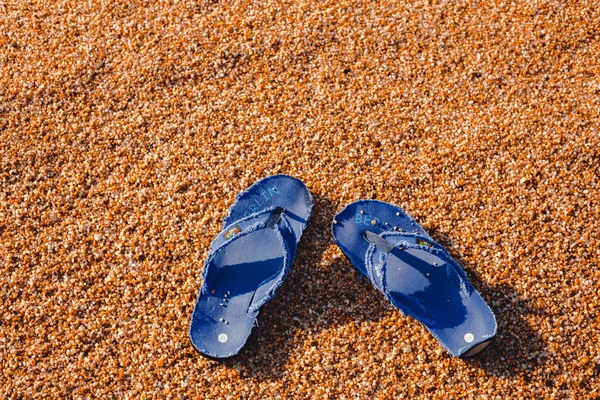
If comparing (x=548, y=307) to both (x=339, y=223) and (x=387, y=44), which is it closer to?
(x=339, y=223)

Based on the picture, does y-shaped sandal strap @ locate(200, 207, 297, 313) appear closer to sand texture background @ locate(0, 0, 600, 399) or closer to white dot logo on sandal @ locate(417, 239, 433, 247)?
sand texture background @ locate(0, 0, 600, 399)

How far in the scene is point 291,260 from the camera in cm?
317

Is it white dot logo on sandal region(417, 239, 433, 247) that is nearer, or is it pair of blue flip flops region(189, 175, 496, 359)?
pair of blue flip flops region(189, 175, 496, 359)

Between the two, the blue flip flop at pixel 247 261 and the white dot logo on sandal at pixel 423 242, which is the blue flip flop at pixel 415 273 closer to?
the white dot logo on sandal at pixel 423 242

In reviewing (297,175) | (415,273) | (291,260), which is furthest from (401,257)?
(297,175)

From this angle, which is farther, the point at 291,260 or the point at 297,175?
the point at 297,175

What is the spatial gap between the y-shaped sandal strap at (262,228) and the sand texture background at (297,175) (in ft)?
0.33

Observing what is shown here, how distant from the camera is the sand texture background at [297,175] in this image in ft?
9.96

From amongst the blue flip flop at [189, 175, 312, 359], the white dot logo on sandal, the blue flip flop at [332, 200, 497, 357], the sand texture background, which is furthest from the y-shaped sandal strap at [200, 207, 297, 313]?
the white dot logo on sandal

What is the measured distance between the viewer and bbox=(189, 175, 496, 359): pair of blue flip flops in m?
3.04

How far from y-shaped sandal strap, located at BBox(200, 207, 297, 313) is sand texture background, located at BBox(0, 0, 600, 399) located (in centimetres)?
10

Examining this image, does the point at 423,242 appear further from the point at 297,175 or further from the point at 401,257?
the point at 297,175

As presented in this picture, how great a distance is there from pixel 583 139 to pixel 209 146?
2.26 m

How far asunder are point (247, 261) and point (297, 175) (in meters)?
0.62
